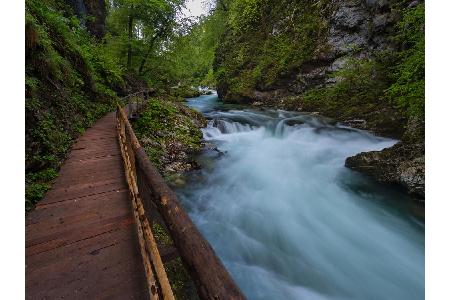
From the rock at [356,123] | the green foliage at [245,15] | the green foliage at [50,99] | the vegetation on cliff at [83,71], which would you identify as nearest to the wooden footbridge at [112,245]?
the green foliage at [50,99]

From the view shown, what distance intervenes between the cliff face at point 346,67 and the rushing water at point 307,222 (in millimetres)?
907

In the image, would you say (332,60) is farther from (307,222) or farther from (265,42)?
(307,222)

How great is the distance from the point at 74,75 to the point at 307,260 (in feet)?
27.5

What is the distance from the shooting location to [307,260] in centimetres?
514

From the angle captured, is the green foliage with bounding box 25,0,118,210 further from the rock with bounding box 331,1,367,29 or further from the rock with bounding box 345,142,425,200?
the rock with bounding box 331,1,367,29

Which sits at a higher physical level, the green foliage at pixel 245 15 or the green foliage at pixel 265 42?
the green foliage at pixel 245 15

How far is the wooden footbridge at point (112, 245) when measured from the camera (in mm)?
1423

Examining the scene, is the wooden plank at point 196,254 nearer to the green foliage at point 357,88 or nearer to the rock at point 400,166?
the rock at point 400,166

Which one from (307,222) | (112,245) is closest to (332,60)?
(307,222)

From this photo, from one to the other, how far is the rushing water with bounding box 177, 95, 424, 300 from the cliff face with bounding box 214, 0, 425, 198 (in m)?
0.91
